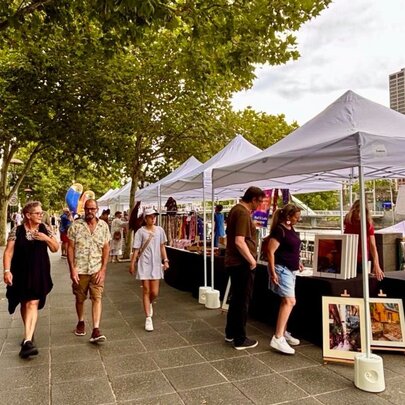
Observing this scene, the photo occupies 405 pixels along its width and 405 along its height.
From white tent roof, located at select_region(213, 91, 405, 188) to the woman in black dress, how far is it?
2639mm

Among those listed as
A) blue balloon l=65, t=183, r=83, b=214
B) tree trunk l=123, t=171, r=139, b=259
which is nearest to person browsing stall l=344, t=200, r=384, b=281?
tree trunk l=123, t=171, r=139, b=259

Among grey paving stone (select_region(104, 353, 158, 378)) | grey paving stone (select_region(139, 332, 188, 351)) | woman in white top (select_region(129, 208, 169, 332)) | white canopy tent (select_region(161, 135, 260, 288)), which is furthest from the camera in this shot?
white canopy tent (select_region(161, 135, 260, 288))

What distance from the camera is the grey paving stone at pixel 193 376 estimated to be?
3.40 metres

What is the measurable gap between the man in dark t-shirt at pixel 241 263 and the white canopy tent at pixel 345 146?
574 millimetres

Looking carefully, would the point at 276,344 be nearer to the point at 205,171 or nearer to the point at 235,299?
the point at 235,299

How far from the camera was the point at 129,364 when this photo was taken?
3.88 m

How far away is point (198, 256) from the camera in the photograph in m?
7.34

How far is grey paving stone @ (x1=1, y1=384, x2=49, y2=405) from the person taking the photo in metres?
3.11

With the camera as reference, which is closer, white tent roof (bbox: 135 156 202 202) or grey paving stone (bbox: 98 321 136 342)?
grey paving stone (bbox: 98 321 136 342)

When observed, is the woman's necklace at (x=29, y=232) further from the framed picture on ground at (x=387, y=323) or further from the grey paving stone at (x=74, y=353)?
the framed picture on ground at (x=387, y=323)

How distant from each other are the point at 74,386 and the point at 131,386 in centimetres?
51

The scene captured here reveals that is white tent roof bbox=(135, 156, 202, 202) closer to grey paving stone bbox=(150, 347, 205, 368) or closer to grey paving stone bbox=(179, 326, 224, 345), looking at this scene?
grey paving stone bbox=(179, 326, 224, 345)

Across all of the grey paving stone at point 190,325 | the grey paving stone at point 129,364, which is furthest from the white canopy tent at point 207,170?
the grey paving stone at point 129,364

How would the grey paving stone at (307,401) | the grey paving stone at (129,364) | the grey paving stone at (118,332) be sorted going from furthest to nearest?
the grey paving stone at (118,332) → the grey paving stone at (129,364) → the grey paving stone at (307,401)
